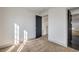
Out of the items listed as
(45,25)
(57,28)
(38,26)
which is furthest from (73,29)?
(38,26)

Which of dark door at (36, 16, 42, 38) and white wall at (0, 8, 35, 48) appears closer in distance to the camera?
white wall at (0, 8, 35, 48)

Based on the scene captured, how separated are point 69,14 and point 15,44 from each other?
5.21ft

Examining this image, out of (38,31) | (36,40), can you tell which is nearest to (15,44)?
(36,40)

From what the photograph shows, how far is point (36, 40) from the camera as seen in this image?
1851mm

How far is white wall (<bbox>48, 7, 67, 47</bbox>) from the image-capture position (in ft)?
6.07

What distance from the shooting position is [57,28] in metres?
1.89

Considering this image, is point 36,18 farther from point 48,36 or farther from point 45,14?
point 48,36

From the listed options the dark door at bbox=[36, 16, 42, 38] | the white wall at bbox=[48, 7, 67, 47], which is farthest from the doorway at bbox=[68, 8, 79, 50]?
the dark door at bbox=[36, 16, 42, 38]

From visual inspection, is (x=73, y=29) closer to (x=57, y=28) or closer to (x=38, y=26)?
(x=57, y=28)

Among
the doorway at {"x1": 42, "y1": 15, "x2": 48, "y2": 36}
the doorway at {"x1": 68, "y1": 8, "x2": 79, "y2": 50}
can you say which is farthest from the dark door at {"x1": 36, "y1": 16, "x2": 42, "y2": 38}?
the doorway at {"x1": 68, "y1": 8, "x2": 79, "y2": 50}

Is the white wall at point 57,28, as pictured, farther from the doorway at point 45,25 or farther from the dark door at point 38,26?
the dark door at point 38,26

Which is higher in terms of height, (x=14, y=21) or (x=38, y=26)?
(x=14, y=21)

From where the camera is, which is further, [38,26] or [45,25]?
[38,26]

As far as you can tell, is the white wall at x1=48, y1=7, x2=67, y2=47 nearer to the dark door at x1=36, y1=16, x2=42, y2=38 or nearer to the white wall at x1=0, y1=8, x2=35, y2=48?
the dark door at x1=36, y1=16, x2=42, y2=38
